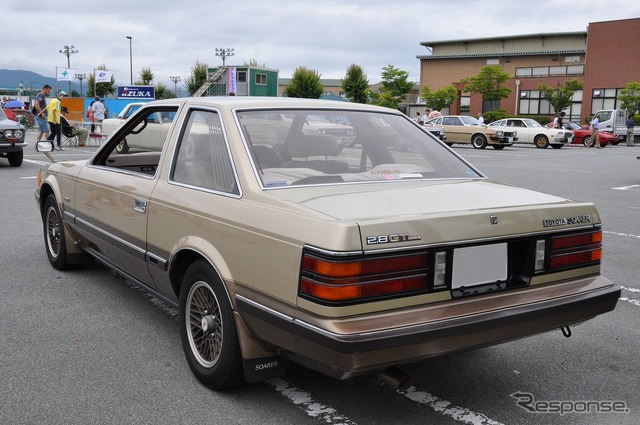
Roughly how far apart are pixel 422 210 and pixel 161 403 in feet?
5.23

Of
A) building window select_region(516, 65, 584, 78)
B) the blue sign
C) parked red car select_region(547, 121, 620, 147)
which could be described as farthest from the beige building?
the blue sign

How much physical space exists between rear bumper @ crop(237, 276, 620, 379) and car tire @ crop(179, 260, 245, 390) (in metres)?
0.20

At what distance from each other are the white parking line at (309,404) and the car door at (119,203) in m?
1.08

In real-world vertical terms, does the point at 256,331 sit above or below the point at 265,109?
below

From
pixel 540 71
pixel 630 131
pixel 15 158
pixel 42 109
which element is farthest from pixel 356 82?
pixel 15 158

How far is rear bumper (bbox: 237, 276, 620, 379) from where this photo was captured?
98.4 inches

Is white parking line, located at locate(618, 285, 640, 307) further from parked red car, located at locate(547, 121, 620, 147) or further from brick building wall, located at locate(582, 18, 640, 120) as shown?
brick building wall, located at locate(582, 18, 640, 120)

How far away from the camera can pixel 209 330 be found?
10.7 ft

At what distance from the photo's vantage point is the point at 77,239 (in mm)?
5176

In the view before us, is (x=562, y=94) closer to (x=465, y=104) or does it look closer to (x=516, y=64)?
(x=465, y=104)

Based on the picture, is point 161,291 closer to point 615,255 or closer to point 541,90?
point 615,255

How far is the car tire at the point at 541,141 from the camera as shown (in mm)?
31094

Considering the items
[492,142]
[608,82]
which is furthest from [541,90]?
[492,142]

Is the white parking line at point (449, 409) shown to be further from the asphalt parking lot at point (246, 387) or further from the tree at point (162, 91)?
the tree at point (162, 91)
